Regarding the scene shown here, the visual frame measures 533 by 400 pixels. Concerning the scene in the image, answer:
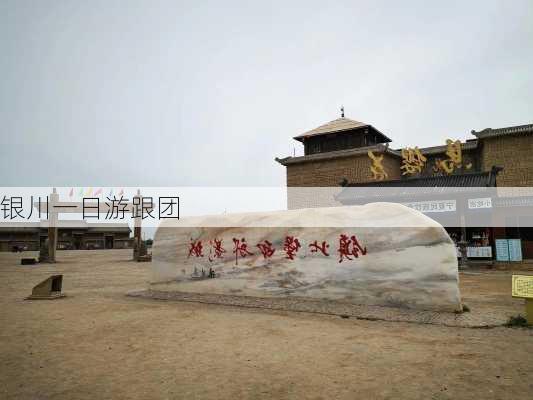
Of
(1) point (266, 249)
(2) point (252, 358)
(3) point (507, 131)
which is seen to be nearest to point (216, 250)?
(1) point (266, 249)

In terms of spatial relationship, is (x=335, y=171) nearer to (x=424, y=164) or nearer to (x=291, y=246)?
(x=424, y=164)

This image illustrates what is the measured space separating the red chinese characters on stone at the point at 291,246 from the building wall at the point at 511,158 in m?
17.2

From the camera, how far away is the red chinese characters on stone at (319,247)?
737 cm

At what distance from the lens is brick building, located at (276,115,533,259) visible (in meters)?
16.4

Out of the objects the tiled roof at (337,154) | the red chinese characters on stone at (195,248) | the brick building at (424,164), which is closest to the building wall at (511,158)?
the brick building at (424,164)

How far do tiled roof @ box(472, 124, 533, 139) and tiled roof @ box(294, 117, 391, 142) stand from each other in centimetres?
706

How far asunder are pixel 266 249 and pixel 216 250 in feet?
4.80

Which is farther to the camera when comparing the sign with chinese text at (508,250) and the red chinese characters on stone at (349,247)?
the sign with chinese text at (508,250)

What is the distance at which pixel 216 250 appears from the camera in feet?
29.1

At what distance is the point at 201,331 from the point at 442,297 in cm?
410

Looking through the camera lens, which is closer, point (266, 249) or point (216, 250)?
point (266, 249)

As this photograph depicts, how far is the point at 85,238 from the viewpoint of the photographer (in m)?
46.6

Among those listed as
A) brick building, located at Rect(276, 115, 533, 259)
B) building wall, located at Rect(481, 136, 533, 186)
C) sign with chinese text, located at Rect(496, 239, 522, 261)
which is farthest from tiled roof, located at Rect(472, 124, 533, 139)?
sign with chinese text, located at Rect(496, 239, 522, 261)

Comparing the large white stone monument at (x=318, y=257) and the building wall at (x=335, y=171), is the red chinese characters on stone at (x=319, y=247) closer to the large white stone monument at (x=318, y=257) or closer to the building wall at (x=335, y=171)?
the large white stone monument at (x=318, y=257)
